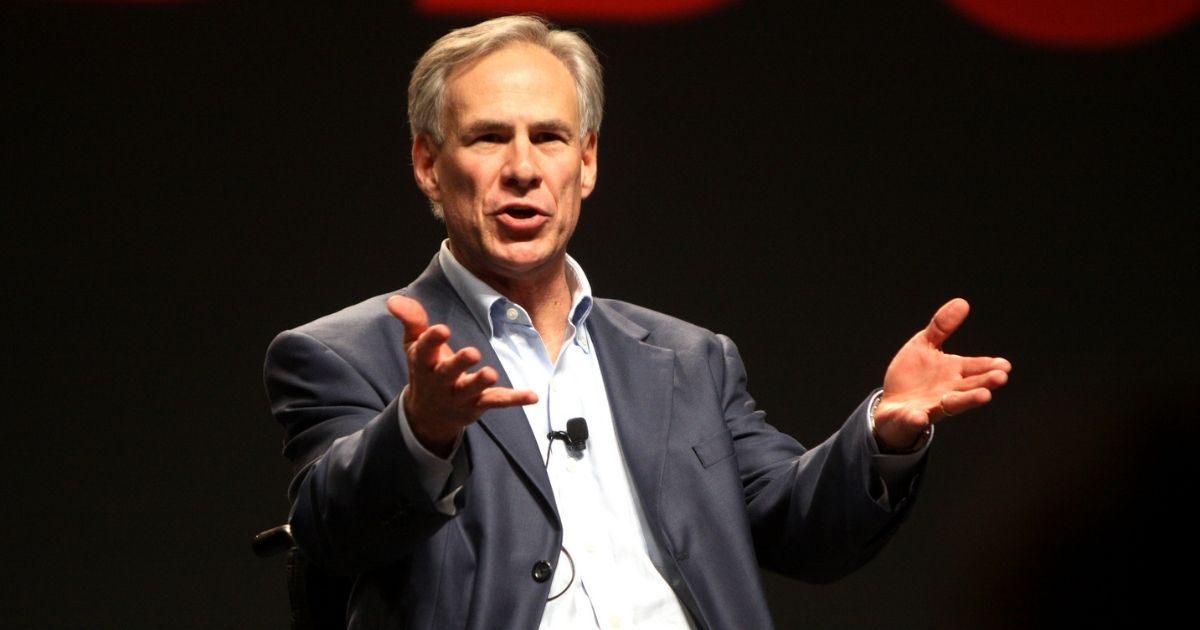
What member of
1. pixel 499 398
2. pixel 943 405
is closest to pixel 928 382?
pixel 943 405

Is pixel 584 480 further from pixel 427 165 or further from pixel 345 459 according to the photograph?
pixel 427 165

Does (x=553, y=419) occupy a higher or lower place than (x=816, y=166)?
lower

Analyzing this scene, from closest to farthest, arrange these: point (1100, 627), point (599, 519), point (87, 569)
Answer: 1. point (599, 519)
2. point (87, 569)
3. point (1100, 627)

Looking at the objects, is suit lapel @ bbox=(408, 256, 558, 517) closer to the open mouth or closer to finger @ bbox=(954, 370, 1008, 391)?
the open mouth

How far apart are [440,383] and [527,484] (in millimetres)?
402

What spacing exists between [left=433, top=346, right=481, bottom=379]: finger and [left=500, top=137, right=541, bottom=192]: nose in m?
0.59

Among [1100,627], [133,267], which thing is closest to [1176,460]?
[1100,627]

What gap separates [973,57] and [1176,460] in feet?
3.21

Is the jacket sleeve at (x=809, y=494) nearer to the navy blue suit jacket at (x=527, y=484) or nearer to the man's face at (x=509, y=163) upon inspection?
the navy blue suit jacket at (x=527, y=484)

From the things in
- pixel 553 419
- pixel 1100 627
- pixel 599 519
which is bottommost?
pixel 1100 627

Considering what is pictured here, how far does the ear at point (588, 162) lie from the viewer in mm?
2434

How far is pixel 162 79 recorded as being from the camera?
3.07 m

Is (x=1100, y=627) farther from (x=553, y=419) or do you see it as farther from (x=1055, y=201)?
(x=553, y=419)

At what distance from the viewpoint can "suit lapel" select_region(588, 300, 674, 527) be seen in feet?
7.15
